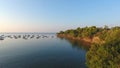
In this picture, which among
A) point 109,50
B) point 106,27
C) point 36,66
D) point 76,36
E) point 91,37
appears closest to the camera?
point 109,50

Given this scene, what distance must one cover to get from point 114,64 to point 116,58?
1.00m

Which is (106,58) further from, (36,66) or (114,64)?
(36,66)

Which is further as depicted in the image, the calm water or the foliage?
the calm water

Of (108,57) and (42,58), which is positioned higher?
(108,57)

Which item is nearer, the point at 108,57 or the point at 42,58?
the point at 108,57

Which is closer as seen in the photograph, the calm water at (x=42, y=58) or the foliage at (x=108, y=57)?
the foliage at (x=108, y=57)

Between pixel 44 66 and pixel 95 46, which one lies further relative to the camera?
pixel 44 66

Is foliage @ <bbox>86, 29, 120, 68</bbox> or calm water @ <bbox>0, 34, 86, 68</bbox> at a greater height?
foliage @ <bbox>86, 29, 120, 68</bbox>

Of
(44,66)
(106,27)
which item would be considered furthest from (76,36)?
(44,66)

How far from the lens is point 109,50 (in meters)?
24.7

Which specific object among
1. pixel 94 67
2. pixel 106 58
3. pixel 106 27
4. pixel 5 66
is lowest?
pixel 5 66

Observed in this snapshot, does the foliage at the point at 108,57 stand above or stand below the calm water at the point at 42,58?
above

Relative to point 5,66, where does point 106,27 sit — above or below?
above

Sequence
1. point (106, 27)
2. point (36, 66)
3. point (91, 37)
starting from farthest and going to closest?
1. point (106, 27)
2. point (91, 37)
3. point (36, 66)
